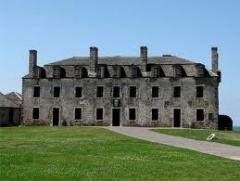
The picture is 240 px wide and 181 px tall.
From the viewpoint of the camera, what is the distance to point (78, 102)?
62375mm

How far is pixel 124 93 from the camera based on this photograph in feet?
201

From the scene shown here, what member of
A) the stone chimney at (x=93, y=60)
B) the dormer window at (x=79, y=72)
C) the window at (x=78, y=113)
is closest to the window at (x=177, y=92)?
the stone chimney at (x=93, y=60)

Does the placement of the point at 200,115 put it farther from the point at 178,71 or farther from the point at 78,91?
the point at 78,91

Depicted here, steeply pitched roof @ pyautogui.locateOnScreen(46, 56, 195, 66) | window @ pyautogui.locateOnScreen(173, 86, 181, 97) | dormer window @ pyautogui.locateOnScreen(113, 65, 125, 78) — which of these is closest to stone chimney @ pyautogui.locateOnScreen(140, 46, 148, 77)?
steeply pitched roof @ pyautogui.locateOnScreen(46, 56, 195, 66)

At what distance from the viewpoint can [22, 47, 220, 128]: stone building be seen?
6006 centimetres

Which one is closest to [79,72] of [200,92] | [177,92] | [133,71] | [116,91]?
[116,91]

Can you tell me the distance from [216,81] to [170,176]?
46204 millimetres

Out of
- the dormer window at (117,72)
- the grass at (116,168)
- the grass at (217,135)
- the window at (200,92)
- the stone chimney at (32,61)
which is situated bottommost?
the grass at (116,168)

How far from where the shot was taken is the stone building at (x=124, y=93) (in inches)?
2365

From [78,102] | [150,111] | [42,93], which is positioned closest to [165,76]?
[150,111]

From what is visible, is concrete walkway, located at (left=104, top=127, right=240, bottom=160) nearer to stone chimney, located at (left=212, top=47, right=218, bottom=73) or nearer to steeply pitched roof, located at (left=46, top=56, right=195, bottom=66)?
stone chimney, located at (left=212, top=47, right=218, bottom=73)

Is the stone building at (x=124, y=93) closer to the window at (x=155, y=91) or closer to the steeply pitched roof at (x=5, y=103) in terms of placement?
the window at (x=155, y=91)

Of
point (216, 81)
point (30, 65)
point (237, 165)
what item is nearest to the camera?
point (237, 165)

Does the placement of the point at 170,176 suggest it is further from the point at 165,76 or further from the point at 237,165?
the point at 165,76
